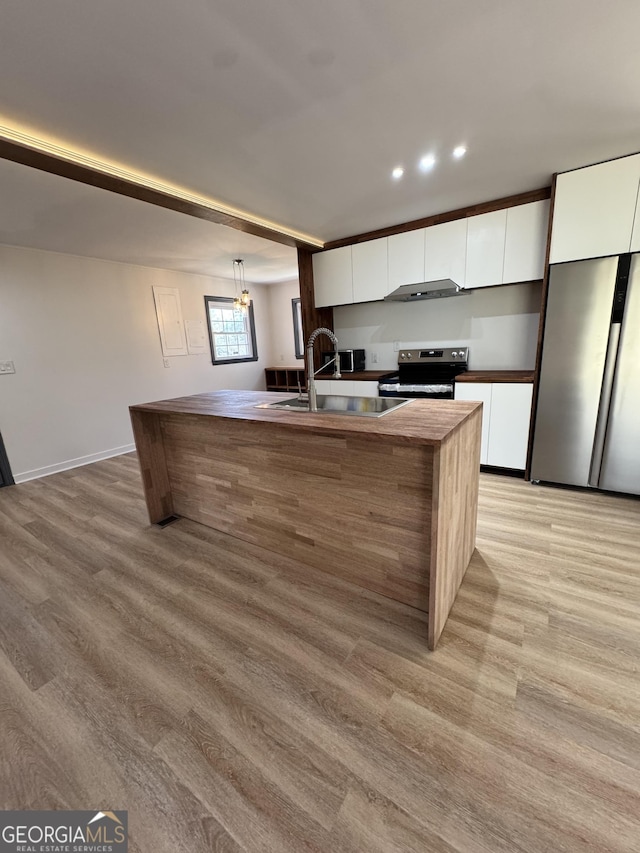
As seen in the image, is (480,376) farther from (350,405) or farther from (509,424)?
(350,405)

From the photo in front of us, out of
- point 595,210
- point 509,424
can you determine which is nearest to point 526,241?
point 595,210

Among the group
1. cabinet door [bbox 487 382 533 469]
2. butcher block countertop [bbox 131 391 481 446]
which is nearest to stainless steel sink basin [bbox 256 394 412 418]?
butcher block countertop [bbox 131 391 481 446]

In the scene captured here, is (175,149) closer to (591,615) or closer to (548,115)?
(548,115)

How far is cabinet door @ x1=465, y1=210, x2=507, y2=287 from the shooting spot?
9.93 feet

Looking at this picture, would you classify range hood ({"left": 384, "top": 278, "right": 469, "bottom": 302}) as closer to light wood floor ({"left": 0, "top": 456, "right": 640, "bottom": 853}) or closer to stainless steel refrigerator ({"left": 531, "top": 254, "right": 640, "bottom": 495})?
stainless steel refrigerator ({"left": 531, "top": 254, "right": 640, "bottom": 495})

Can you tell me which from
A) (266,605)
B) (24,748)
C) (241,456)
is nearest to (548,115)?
(241,456)

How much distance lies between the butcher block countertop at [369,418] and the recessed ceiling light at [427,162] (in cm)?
169

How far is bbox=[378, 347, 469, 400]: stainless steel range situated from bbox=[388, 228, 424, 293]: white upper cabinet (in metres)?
0.77

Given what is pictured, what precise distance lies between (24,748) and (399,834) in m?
1.27

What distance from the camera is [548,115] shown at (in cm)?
192

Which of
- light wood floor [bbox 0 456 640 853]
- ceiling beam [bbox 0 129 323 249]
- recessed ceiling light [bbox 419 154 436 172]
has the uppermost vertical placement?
recessed ceiling light [bbox 419 154 436 172]

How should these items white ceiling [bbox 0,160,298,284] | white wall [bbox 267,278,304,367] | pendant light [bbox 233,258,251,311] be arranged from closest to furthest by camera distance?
white ceiling [bbox 0,160,298,284] < pendant light [bbox 233,258,251,311] < white wall [bbox 267,278,304,367]

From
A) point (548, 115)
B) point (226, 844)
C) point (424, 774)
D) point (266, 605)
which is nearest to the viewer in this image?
point (226, 844)

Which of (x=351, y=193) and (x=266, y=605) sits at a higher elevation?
(x=351, y=193)
